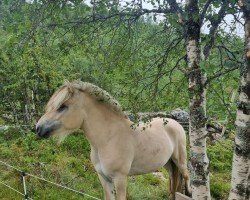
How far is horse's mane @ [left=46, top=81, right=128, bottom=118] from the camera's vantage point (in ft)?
15.7

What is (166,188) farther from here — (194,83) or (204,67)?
(204,67)

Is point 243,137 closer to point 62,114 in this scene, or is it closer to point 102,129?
point 102,129

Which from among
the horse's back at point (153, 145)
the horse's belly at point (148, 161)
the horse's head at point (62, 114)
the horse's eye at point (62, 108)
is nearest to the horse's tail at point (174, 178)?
the horse's back at point (153, 145)


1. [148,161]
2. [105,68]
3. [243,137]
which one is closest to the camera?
[243,137]

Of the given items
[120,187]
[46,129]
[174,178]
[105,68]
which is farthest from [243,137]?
[174,178]

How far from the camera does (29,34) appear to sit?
3.77m

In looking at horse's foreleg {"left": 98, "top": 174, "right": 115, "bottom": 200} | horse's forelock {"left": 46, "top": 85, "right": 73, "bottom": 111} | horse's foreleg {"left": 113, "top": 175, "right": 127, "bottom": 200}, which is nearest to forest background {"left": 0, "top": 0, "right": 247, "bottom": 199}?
horse's forelock {"left": 46, "top": 85, "right": 73, "bottom": 111}

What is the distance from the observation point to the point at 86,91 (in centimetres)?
498

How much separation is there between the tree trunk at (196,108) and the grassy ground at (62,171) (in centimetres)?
268

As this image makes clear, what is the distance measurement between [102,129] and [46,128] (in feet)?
2.55

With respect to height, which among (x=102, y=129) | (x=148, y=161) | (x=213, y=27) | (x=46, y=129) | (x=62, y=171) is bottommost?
(x=62, y=171)

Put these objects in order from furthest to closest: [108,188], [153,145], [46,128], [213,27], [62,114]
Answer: [153,145] < [108,188] < [62,114] < [46,128] < [213,27]

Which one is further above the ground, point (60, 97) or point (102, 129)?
point (60, 97)

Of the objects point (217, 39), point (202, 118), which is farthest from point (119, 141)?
point (217, 39)
